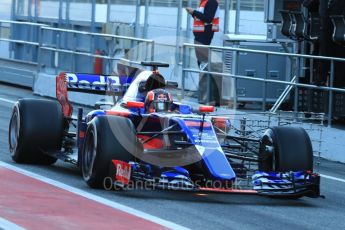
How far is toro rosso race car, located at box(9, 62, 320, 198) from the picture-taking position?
11000 mm

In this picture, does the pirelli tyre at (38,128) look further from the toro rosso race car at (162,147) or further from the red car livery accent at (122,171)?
the red car livery accent at (122,171)

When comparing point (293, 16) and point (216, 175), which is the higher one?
point (293, 16)

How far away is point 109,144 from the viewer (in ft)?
36.4

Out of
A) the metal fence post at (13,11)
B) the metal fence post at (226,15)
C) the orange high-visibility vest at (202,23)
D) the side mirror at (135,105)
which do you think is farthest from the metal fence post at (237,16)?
the side mirror at (135,105)

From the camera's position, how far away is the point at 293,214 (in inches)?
423

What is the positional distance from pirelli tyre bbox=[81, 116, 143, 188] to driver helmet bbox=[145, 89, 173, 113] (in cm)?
96

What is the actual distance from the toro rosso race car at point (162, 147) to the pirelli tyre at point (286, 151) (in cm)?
1

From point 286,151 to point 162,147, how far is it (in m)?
1.33

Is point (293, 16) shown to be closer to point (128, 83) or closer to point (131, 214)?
point (128, 83)

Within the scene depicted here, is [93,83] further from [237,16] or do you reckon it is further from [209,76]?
[237,16]

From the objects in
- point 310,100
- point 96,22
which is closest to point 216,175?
point 310,100

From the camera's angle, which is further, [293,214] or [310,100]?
[310,100]

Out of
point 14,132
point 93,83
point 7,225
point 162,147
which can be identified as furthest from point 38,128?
point 7,225

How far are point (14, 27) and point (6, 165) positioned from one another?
15955 millimetres
